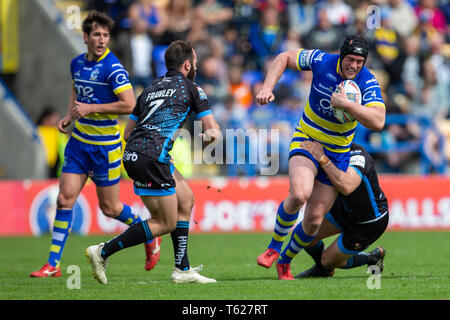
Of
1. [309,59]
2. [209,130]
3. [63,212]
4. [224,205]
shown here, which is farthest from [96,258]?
[224,205]

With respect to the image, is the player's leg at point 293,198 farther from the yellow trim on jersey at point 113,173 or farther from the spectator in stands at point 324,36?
the spectator in stands at point 324,36

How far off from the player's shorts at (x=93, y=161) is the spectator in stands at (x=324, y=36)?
9544 millimetres

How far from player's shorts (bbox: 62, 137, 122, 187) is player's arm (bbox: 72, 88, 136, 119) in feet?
1.34

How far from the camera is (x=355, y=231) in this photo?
845 centimetres

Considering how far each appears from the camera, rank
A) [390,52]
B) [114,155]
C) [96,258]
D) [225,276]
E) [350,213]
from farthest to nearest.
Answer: [390,52] < [114,155] < [225,276] < [350,213] < [96,258]

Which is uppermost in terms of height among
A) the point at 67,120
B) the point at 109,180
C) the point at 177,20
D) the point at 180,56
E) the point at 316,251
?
the point at 177,20

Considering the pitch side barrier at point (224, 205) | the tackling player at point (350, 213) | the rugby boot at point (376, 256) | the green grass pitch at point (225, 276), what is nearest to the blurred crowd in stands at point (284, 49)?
the pitch side barrier at point (224, 205)

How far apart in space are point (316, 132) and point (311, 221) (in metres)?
0.94

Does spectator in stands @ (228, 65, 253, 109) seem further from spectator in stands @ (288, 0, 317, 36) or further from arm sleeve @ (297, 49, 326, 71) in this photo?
arm sleeve @ (297, 49, 326, 71)

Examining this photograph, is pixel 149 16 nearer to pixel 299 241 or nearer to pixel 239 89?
pixel 239 89

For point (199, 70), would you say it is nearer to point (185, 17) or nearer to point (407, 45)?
point (185, 17)

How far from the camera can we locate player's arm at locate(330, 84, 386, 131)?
764cm

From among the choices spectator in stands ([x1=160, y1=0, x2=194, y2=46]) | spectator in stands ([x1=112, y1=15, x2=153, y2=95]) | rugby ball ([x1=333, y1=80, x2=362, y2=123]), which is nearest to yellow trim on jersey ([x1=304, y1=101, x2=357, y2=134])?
rugby ball ([x1=333, y1=80, x2=362, y2=123])
